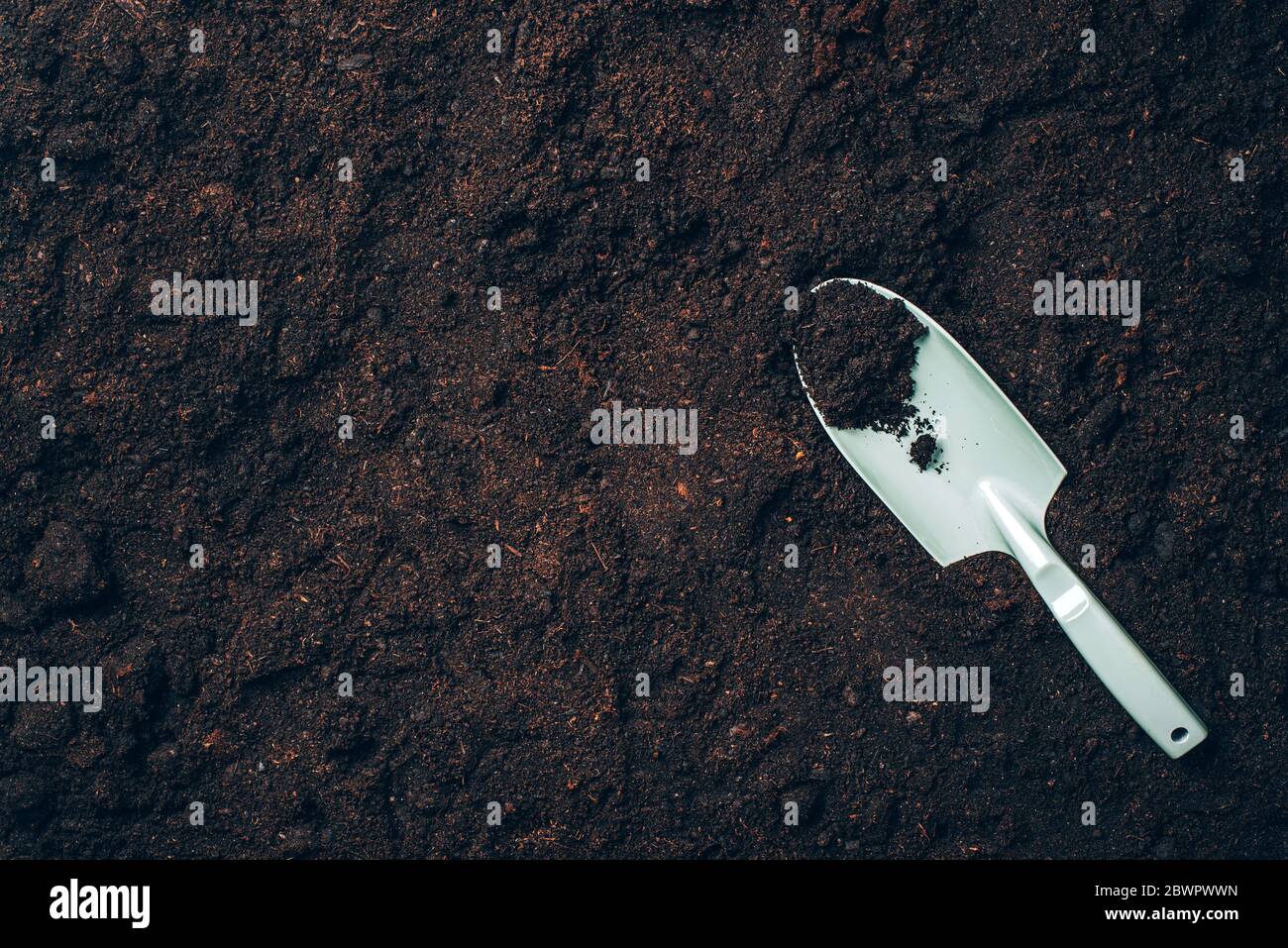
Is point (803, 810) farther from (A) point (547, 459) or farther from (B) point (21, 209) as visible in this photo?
(B) point (21, 209)

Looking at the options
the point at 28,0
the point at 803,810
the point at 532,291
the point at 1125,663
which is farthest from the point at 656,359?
the point at 28,0

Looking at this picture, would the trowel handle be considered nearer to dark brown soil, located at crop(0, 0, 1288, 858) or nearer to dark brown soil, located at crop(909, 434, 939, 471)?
dark brown soil, located at crop(0, 0, 1288, 858)

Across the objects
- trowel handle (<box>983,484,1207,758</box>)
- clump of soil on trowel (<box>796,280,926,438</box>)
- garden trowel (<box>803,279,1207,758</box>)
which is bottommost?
trowel handle (<box>983,484,1207,758</box>)

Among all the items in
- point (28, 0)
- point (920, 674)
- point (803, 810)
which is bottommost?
point (803, 810)

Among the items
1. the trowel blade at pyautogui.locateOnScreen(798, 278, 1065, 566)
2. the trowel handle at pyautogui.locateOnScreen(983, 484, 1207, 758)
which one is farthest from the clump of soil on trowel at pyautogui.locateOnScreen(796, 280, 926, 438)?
the trowel handle at pyautogui.locateOnScreen(983, 484, 1207, 758)

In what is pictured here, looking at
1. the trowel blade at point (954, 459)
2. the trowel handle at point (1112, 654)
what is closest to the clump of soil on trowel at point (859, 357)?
the trowel blade at point (954, 459)

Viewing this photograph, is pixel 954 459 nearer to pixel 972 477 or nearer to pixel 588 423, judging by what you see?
pixel 972 477

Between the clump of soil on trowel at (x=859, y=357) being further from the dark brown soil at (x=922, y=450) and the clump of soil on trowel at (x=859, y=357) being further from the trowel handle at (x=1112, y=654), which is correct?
the trowel handle at (x=1112, y=654)

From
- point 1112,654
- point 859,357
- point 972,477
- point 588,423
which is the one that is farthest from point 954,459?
point 588,423
